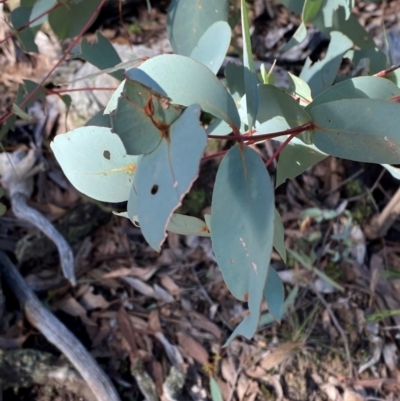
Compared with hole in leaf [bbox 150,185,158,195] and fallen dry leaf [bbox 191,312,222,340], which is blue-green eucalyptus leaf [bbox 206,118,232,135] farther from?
fallen dry leaf [bbox 191,312,222,340]

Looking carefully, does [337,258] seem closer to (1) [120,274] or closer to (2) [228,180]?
(1) [120,274]

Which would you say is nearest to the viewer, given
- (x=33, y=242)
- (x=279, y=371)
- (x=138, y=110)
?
(x=138, y=110)

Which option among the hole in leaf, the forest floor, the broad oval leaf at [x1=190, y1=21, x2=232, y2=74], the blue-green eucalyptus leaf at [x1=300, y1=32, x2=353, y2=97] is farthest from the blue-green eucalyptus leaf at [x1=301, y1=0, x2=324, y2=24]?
the forest floor

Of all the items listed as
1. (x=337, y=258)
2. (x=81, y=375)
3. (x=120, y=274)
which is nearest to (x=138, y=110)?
(x=81, y=375)

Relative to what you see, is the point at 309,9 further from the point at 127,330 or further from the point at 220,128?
the point at 127,330

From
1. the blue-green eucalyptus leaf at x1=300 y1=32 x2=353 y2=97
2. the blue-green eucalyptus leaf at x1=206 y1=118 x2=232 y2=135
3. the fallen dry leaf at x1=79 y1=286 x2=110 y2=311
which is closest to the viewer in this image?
the blue-green eucalyptus leaf at x1=206 y1=118 x2=232 y2=135

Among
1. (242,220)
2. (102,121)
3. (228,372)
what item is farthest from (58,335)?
(242,220)
